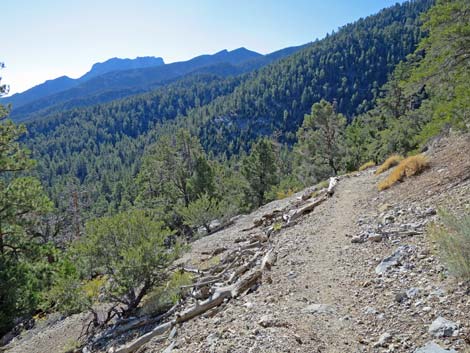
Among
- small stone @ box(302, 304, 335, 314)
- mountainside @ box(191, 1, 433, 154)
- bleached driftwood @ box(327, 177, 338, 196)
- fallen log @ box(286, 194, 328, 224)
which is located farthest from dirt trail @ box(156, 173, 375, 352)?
mountainside @ box(191, 1, 433, 154)

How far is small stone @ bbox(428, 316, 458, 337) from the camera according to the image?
13.1ft

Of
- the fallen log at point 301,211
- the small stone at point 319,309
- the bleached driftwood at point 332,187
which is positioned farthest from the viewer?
the bleached driftwood at point 332,187

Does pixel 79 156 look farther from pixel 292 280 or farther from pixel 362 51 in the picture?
pixel 292 280

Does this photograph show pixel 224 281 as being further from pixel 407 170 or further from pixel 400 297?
pixel 407 170

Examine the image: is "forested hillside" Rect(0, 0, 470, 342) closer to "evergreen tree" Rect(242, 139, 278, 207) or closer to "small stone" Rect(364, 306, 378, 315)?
"evergreen tree" Rect(242, 139, 278, 207)

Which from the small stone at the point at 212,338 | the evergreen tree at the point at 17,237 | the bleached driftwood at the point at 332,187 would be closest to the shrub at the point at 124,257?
the evergreen tree at the point at 17,237

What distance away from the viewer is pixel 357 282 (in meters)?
6.06

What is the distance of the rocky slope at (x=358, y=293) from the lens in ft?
14.5

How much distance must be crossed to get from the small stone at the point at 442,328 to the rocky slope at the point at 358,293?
11mm

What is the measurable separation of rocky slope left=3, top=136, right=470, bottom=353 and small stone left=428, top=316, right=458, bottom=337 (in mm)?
11

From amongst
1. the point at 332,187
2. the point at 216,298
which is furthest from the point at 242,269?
the point at 332,187

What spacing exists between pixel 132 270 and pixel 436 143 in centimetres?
1289

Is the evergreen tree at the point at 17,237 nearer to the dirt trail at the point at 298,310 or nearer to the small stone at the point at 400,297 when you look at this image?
the dirt trail at the point at 298,310

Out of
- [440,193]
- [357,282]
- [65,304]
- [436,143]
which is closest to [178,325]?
[357,282]
